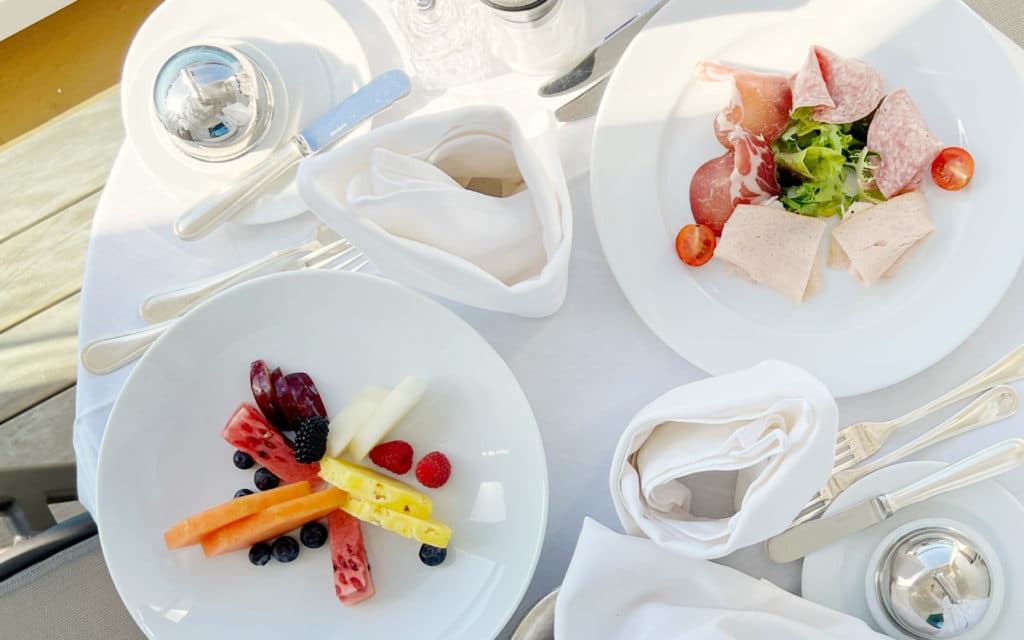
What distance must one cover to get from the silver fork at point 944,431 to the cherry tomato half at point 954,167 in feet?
0.72

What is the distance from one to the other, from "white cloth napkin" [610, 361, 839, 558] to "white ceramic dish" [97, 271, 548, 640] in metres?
0.14

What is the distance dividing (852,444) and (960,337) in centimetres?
16

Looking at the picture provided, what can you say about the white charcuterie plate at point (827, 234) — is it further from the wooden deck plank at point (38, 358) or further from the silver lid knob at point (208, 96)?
the wooden deck plank at point (38, 358)

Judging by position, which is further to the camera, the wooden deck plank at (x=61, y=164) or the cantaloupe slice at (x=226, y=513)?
the wooden deck plank at (x=61, y=164)

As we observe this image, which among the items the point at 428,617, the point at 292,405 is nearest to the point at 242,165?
the point at 292,405

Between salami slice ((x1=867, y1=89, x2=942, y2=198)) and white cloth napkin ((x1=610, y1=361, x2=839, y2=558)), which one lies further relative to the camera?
salami slice ((x1=867, y1=89, x2=942, y2=198))

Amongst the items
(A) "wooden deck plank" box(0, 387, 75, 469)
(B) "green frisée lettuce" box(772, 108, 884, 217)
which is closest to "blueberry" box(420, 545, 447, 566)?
(B) "green frisée lettuce" box(772, 108, 884, 217)

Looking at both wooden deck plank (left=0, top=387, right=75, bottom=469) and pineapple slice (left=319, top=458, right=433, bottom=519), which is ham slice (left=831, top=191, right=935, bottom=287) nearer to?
pineapple slice (left=319, top=458, right=433, bottom=519)

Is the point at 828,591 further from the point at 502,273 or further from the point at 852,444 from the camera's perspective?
the point at 502,273

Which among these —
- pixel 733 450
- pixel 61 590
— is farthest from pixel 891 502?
pixel 61 590

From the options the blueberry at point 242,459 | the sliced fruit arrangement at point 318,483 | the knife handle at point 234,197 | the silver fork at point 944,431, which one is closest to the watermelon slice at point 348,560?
the sliced fruit arrangement at point 318,483

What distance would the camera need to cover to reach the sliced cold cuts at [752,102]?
0.96m

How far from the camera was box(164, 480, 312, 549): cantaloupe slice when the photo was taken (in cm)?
94

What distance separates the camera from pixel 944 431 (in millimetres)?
946
